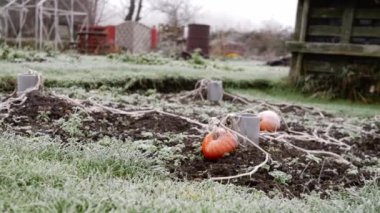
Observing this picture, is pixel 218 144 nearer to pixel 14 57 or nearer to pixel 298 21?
pixel 298 21

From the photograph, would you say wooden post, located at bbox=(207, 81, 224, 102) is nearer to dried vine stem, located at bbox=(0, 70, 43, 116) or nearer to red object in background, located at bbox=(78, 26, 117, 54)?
dried vine stem, located at bbox=(0, 70, 43, 116)

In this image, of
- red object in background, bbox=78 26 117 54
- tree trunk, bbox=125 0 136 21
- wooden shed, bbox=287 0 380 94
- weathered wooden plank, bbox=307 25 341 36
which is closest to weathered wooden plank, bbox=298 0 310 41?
wooden shed, bbox=287 0 380 94

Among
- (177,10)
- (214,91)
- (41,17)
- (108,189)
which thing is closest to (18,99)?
(108,189)

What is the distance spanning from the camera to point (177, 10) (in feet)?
86.1

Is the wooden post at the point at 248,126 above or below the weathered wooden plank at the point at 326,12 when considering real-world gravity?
below

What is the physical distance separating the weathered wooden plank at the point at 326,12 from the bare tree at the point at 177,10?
17.3 m

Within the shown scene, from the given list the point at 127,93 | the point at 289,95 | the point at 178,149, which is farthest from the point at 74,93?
the point at 289,95

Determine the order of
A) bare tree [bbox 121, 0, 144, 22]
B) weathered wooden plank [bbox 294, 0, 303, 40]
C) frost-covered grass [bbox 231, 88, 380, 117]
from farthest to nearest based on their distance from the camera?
Answer: bare tree [bbox 121, 0, 144, 22] < weathered wooden plank [bbox 294, 0, 303, 40] < frost-covered grass [bbox 231, 88, 380, 117]

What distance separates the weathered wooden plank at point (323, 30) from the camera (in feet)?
28.5

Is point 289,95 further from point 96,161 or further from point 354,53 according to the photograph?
point 96,161

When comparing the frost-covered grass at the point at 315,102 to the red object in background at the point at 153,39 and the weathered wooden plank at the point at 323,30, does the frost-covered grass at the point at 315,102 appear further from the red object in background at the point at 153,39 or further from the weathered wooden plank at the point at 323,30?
the red object in background at the point at 153,39

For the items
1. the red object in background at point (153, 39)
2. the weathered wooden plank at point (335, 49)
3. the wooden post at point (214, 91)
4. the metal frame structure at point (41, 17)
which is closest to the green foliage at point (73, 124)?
the wooden post at point (214, 91)

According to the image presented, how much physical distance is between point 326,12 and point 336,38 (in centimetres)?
51

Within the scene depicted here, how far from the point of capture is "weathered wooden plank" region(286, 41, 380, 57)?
26.4 feet
